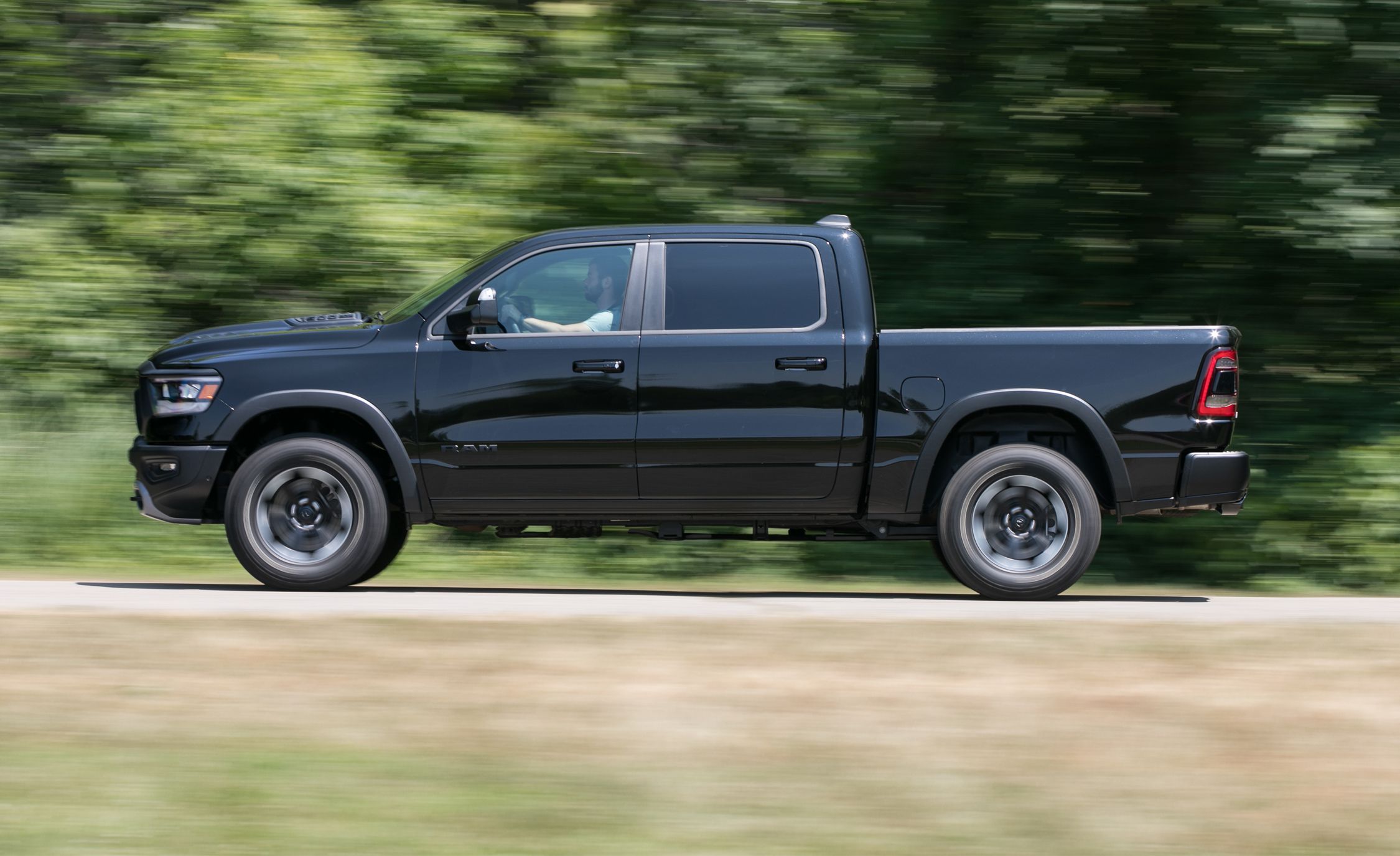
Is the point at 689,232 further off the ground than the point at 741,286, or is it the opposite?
the point at 689,232

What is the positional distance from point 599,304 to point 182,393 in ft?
6.84

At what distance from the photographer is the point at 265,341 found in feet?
24.8

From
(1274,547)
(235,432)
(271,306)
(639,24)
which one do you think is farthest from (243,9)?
(1274,547)

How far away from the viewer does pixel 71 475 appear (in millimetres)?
10305

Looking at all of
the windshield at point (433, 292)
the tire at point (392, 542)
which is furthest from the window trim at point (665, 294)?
the tire at point (392, 542)

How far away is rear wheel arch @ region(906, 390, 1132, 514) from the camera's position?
24.2 feet

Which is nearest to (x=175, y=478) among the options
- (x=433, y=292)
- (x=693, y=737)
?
(x=433, y=292)

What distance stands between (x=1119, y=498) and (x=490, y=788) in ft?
12.8

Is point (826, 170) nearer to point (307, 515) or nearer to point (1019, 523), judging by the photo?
point (1019, 523)

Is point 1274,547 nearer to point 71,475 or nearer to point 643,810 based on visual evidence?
point 643,810

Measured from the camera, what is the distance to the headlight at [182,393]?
749 centimetres

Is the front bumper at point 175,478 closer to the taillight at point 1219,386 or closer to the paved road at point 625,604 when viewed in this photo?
the paved road at point 625,604

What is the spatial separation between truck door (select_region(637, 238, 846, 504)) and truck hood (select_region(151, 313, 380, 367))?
4.77 ft

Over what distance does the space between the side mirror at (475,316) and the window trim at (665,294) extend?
75 cm
